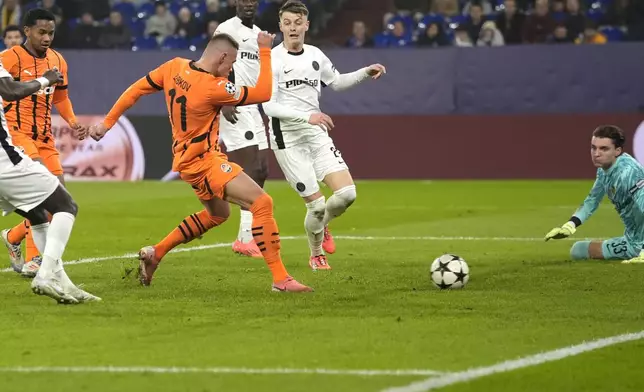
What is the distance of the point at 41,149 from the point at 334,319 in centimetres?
402

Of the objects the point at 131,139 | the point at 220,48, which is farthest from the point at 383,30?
the point at 220,48

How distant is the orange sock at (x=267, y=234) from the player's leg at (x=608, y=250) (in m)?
3.59

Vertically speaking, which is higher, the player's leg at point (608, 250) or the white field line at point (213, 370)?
the white field line at point (213, 370)

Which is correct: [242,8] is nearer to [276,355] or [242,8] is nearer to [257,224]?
[257,224]

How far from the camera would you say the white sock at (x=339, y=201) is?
11.2m

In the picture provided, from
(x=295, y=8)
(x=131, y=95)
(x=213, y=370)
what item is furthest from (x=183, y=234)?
(x=213, y=370)

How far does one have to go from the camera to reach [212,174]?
9422 mm

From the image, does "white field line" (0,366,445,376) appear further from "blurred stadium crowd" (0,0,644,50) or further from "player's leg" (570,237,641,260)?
"blurred stadium crowd" (0,0,644,50)

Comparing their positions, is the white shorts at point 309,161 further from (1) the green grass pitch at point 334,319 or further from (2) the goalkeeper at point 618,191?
(2) the goalkeeper at point 618,191

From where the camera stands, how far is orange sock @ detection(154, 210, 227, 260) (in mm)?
9930

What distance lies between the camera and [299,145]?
447 inches

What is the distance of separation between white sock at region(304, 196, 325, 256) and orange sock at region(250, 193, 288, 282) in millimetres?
1783

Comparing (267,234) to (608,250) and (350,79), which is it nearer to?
(350,79)

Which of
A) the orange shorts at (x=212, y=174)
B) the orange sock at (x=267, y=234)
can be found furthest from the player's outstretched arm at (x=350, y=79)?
the orange sock at (x=267, y=234)
